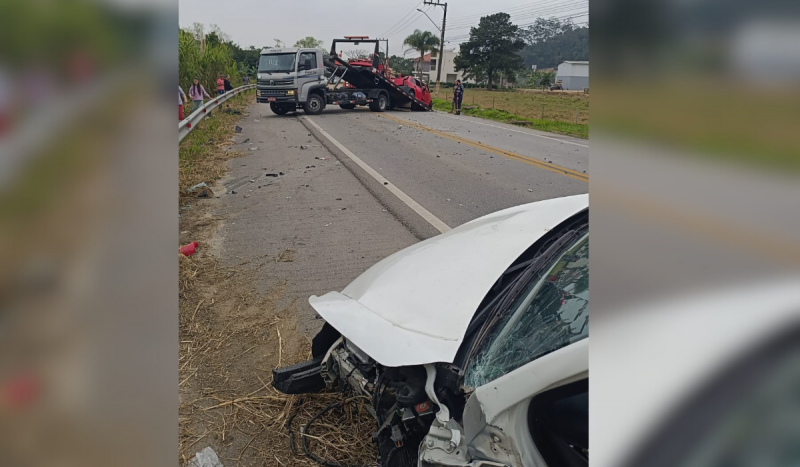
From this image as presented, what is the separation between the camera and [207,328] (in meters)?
4.21

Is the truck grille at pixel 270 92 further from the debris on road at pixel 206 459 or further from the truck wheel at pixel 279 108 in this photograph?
the debris on road at pixel 206 459

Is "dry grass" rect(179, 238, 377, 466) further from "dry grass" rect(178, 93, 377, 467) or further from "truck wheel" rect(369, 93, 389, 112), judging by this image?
"truck wheel" rect(369, 93, 389, 112)

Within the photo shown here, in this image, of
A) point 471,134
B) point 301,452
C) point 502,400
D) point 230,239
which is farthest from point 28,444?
point 471,134

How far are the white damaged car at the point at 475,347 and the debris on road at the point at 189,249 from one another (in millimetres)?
3052

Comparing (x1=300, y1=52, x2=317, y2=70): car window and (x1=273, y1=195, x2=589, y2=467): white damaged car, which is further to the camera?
(x1=300, y1=52, x2=317, y2=70): car window

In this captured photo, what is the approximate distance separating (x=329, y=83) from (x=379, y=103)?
98.6 inches

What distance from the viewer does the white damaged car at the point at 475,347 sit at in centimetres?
184

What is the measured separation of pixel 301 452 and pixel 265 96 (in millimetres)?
21550

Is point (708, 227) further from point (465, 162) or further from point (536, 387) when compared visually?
point (465, 162)

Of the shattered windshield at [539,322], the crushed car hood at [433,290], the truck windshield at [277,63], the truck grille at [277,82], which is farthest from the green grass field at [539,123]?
the shattered windshield at [539,322]

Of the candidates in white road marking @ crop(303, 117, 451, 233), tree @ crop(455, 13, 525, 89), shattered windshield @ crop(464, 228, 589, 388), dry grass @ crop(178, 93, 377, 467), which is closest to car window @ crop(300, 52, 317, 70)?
tree @ crop(455, 13, 525, 89)

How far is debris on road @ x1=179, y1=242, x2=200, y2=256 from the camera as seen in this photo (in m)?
5.71

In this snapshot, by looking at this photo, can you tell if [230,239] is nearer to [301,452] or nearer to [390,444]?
[301,452]

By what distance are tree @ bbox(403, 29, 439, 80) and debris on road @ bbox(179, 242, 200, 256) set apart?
1688 inches
